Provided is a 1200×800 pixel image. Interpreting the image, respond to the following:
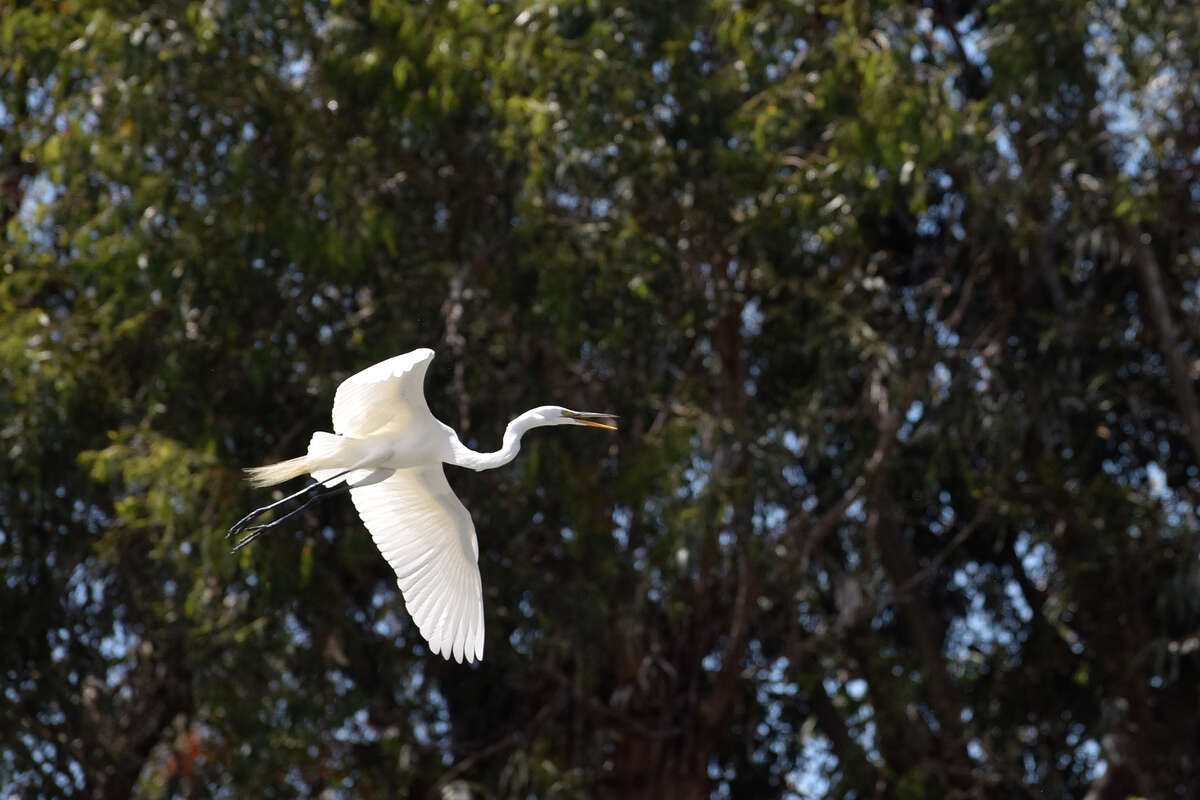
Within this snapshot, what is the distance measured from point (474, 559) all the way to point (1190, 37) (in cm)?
403

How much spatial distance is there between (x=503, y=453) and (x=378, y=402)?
0.34 m

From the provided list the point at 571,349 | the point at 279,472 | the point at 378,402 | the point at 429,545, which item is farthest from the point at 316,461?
the point at 571,349

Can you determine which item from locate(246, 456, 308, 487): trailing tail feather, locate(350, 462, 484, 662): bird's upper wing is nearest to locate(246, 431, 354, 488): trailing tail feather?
locate(246, 456, 308, 487): trailing tail feather

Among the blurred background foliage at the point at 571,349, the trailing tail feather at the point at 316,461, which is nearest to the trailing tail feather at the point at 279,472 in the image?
the trailing tail feather at the point at 316,461

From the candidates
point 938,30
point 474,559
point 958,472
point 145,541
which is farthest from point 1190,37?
point 145,541

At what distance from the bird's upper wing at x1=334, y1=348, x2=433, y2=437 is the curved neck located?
148mm

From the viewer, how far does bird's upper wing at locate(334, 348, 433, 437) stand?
4.49 m

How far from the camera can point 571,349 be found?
24.3 feet

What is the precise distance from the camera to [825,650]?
28.1ft

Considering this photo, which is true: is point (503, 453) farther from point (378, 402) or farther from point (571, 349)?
point (571, 349)

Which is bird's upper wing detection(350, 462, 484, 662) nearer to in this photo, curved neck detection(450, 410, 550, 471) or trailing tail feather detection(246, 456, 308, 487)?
curved neck detection(450, 410, 550, 471)

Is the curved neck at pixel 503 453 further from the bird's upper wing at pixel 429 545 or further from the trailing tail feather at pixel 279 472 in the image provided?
the trailing tail feather at pixel 279 472

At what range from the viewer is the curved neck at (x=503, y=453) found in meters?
4.85

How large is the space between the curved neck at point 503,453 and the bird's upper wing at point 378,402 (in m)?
0.15
